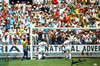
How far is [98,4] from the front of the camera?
9781 millimetres

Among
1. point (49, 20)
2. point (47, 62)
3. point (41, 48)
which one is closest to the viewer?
point (47, 62)

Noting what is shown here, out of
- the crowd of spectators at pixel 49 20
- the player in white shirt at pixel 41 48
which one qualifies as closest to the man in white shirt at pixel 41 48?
the player in white shirt at pixel 41 48

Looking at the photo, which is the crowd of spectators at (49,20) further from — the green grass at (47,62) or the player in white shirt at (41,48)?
the green grass at (47,62)

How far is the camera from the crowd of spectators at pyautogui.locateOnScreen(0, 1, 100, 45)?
25.5 feet

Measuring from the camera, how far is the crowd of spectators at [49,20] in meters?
7.77

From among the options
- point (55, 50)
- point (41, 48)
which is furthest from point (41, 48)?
point (55, 50)

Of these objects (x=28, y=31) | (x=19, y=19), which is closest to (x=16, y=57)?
(x=28, y=31)

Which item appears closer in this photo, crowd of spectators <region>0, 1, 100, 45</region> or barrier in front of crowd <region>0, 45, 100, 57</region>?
barrier in front of crowd <region>0, 45, 100, 57</region>

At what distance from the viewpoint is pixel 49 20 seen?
923 cm

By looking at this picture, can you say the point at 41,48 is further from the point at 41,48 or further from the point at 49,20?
the point at 49,20

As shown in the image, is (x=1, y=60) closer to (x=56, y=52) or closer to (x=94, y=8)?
(x=56, y=52)

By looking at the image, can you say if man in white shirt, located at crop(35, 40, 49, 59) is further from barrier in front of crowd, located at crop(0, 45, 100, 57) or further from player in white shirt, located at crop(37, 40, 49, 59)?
barrier in front of crowd, located at crop(0, 45, 100, 57)

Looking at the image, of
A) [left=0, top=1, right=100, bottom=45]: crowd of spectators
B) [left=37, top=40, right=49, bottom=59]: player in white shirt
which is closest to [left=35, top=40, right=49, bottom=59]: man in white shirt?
[left=37, top=40, right=49, bottom=59]: player in white shirt

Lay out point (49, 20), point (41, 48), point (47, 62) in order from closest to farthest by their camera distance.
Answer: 1. point (47, 62)
2. point (41, 48)
3. point (49, 20)
